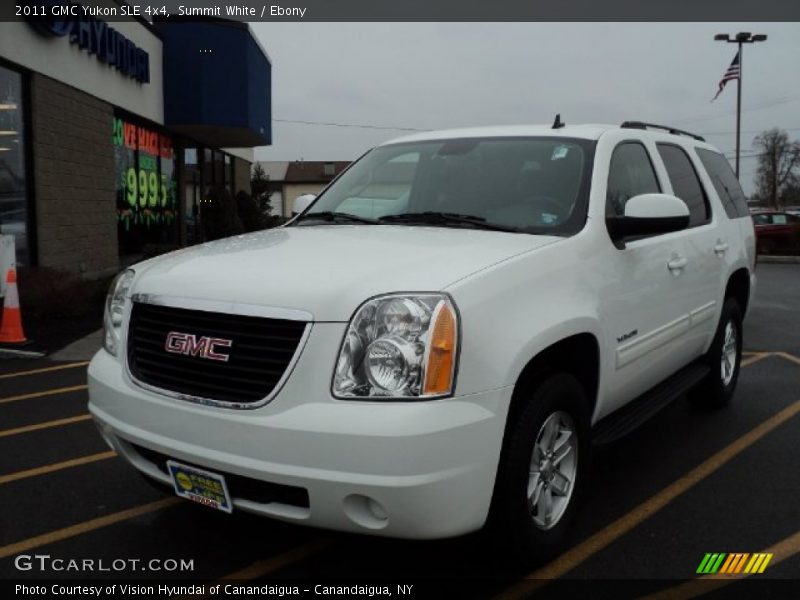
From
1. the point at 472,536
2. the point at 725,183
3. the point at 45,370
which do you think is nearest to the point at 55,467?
the point at 472,536

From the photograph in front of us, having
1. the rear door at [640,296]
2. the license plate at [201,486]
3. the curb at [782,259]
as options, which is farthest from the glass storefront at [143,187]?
the curb at [782,259]

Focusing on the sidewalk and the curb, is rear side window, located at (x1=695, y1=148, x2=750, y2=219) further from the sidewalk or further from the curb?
the curb

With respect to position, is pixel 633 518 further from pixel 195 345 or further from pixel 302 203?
pixel 302 203

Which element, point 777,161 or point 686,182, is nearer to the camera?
point 686,182

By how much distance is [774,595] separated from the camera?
2.96 meters

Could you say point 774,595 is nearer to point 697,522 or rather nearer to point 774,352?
point 697,522

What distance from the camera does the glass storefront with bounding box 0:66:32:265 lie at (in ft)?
34.6

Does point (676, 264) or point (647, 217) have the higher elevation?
point (647, 217)

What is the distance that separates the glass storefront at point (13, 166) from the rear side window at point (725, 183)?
9.18 m

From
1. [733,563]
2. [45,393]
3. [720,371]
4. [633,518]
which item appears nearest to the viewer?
[733,563]

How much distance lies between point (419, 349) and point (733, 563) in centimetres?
179

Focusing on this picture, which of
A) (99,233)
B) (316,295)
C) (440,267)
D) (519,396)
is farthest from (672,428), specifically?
(99,233)

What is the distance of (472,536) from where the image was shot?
297 centimetres

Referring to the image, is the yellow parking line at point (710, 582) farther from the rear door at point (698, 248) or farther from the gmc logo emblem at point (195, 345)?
the gmc logo emblem at point (195, 345)
